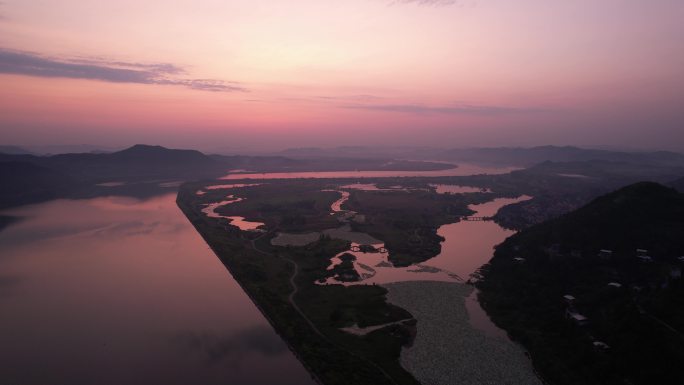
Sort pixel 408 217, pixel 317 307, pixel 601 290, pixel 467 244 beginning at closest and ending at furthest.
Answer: pixel 601 290 < pixel 317 307 < pixel 467 244 < pixel 408 217

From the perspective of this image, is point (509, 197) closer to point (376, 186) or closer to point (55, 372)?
point (376, 186)

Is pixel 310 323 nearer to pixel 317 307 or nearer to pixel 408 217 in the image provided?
pixel 317 307

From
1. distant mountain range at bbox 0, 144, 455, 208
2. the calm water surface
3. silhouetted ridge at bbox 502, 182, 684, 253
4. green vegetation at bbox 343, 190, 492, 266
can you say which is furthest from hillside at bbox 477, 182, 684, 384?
distant mountain range at bbox 0, 144, 455, 208

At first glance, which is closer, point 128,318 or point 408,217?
point 128,318

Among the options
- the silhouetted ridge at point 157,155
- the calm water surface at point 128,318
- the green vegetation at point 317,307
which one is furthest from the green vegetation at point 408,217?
the silhouetted ridge at point 157,155

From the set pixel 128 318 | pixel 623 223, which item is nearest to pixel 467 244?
pixel 623 223

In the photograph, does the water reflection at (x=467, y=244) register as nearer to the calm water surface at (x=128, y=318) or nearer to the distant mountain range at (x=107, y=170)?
the calm water surface at (x=128, y=318)
